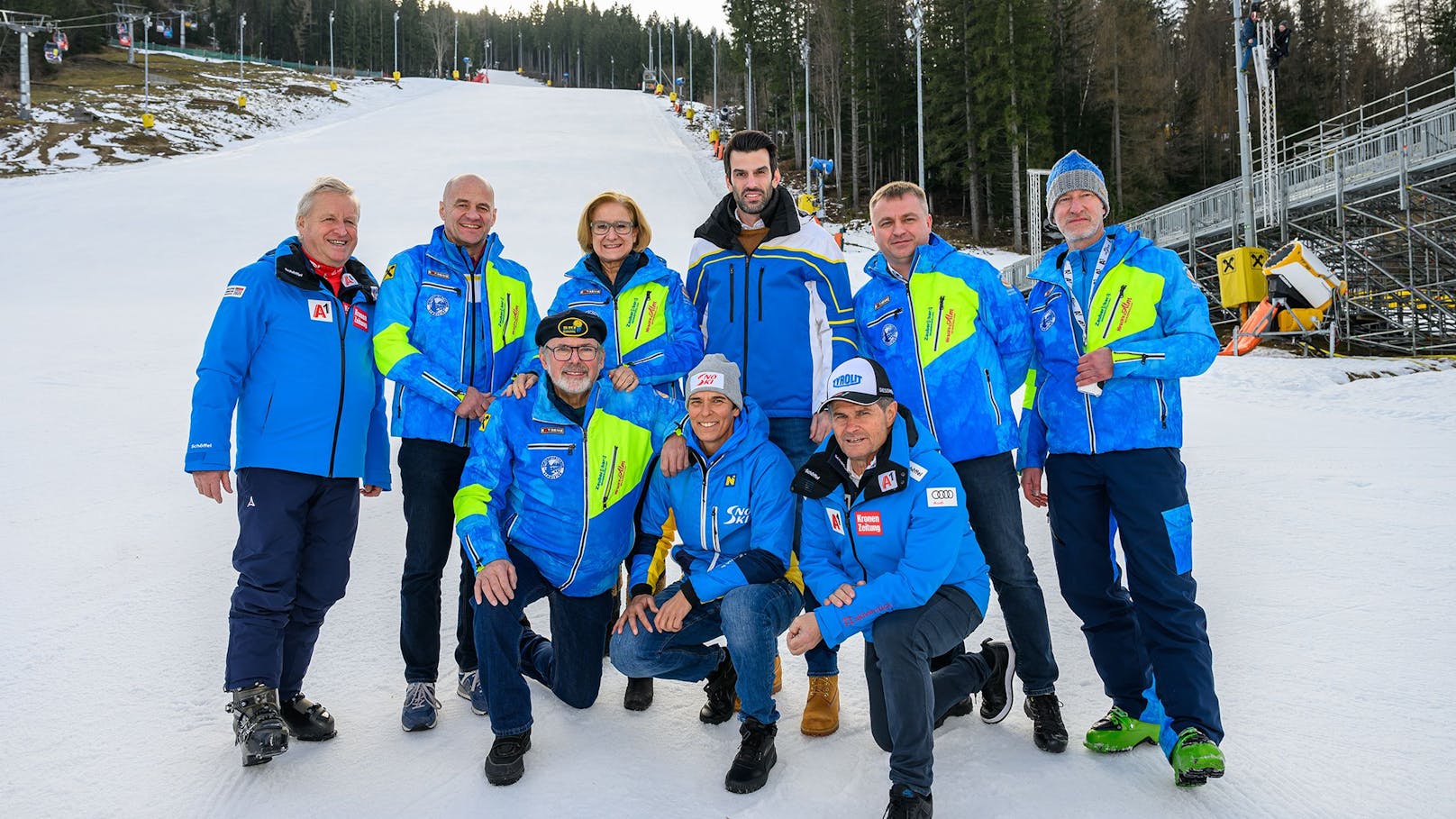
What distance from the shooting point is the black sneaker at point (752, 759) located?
247 cm

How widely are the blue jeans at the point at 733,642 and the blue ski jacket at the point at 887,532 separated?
187mm

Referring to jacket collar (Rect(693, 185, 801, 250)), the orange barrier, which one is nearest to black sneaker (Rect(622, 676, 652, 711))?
jacket collar (Rect(693, 185, 801, 250))

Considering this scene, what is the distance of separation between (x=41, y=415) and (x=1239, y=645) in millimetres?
8285

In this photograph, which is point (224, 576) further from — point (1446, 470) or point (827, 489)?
point (1446, 470)

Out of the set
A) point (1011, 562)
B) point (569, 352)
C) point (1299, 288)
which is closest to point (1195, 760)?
point (1011, 562)

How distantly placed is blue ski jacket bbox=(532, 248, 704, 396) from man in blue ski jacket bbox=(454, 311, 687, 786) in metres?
0.20

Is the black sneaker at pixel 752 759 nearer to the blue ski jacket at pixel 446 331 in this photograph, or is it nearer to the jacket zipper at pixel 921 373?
the jacket zipper at pixel 921 373

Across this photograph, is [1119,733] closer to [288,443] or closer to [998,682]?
[998,682]

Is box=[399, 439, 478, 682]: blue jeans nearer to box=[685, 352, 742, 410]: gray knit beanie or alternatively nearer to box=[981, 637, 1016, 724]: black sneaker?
box=[685, 352, 742, 410]: gray knit beanie

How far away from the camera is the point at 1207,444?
21.1ft

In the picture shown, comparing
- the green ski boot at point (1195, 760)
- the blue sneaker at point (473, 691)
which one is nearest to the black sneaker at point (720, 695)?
the blue sneaker at point (473, 691)

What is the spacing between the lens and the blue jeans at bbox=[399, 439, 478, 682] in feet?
9.63

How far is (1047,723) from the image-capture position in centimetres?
268

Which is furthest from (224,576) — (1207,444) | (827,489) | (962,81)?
(962,81)
